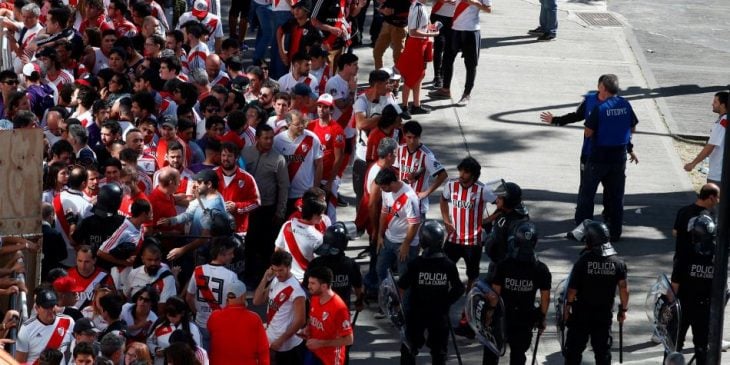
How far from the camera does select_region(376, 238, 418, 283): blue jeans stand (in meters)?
12.5

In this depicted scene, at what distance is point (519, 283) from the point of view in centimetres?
1111

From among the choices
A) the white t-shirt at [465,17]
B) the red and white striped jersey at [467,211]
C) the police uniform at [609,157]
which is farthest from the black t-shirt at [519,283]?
the white t-shirt at [465,17]

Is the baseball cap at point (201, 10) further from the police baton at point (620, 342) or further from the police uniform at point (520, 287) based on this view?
the police uniform at point (520, 287)

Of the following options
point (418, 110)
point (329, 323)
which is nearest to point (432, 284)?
point (329, 323)

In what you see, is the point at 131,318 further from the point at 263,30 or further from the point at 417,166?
the point at 263,30

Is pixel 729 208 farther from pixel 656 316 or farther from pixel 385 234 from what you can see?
pixel 385 234

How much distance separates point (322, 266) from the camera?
1080cm

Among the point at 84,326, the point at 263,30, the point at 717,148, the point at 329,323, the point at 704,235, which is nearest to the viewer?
the point at 84,326

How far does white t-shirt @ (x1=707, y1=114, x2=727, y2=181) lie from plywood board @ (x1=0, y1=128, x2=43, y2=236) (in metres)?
7.89

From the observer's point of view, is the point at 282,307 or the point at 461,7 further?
the point at 461,7

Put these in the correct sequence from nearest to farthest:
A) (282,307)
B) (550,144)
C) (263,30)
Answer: (282,307) < (550,144) < (263,30)

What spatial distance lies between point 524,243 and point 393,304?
3.66ft

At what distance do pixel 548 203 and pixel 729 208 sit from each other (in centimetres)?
824

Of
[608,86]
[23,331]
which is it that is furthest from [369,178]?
[23,331]
